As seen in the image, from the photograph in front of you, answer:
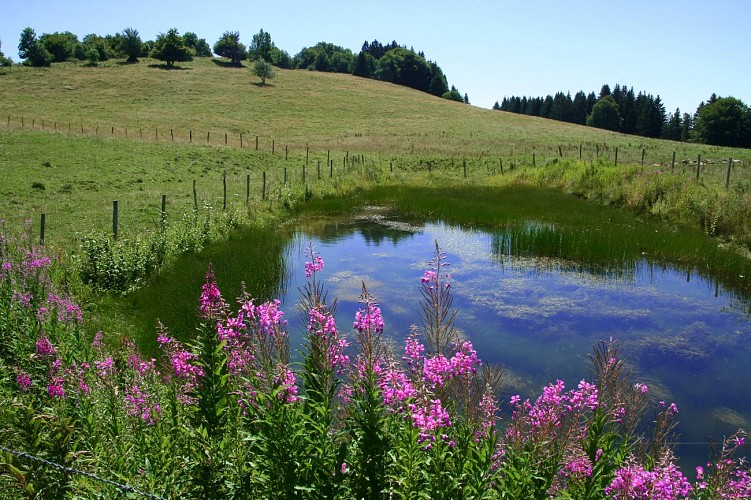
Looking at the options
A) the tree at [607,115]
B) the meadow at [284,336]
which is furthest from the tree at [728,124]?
the meadow at [284,336]

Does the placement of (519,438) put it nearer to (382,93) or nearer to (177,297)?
(177,297)

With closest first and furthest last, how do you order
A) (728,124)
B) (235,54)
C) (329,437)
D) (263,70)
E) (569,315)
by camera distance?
(329,437), (569,315), (263,70), (728,124), (235,54)

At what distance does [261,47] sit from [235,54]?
417 inches

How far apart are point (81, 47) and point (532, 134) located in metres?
72.6

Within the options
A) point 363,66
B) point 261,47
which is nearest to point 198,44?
point 261,47

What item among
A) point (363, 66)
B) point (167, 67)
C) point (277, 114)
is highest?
point (363, 66)

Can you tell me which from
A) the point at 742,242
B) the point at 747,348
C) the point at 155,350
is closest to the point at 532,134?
the point at 742,242

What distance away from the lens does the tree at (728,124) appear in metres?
83.9

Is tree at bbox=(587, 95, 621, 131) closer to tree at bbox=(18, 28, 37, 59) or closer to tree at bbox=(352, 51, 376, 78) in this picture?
tree at bbox=(352, 51, 376, 78)

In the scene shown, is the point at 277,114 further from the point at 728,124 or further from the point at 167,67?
the point at 728,124

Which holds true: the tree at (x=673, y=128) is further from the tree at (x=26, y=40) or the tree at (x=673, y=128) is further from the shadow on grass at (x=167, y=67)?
the tree at (x=26, y=40)

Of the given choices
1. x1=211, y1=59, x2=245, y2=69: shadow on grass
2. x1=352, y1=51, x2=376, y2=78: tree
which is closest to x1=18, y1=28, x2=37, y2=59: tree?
x1=211, y1=59, x2=245, y2=69: shadow on grass

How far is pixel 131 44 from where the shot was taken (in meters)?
86.2

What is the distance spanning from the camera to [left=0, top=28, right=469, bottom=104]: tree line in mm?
84062
